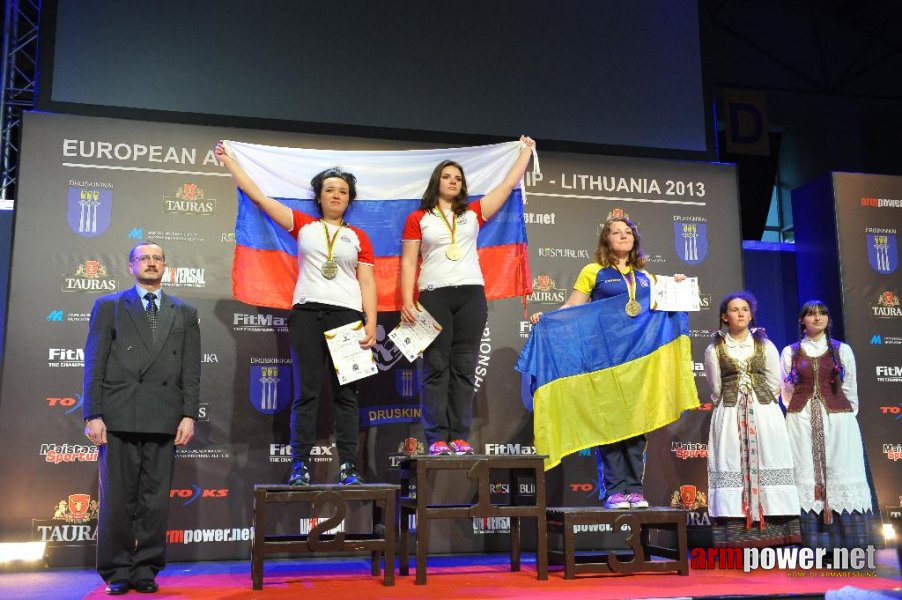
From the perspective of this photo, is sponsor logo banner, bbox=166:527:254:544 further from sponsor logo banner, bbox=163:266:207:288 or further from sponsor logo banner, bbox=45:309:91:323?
sponsor logo banner, bbox=163:266:207:288

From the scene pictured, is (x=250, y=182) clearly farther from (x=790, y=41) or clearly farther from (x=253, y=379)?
(x=790, y=41)

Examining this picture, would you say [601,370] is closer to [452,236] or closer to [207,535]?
[452,236]

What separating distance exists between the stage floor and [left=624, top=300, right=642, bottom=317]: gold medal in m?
1.32

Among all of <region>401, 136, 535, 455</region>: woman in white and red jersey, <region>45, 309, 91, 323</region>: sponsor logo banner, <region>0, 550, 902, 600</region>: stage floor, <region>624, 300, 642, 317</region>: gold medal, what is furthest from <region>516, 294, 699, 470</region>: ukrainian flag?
<region>45, 309, 91, 323</region>: sponsor logo banner

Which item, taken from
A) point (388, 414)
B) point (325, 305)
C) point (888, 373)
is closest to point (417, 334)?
point (325, 305)

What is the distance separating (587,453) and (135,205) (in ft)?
10.5

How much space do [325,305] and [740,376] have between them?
2.26 metres

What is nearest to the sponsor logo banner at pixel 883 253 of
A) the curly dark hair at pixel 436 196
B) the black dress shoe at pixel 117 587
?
the curly dark hair at pixel 436 196

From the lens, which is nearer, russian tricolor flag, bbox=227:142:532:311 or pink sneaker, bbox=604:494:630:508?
pink sneaker, bbox=604:494:630:508

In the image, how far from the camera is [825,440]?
4.66 meters

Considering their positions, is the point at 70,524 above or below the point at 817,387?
below

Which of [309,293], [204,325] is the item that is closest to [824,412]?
[309,293]

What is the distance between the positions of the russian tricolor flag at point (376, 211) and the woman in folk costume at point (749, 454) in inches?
47.9

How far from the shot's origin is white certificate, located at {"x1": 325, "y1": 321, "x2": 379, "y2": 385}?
4.07 meters
